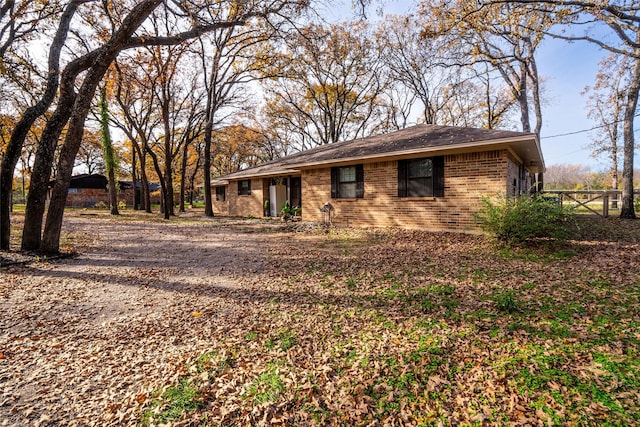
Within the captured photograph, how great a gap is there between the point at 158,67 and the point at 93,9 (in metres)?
4.60

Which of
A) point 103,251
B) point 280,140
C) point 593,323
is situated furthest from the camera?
point 280,140

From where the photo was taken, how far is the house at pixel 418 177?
8.70 metres

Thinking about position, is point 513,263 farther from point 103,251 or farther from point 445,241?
point 103,251

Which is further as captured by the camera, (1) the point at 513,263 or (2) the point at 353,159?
(2) the point at 353,159

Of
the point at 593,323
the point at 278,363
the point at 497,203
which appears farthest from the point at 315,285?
the point at 497,203

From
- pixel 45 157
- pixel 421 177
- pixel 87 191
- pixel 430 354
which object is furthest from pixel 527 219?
pixel 87 191

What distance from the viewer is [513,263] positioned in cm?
581

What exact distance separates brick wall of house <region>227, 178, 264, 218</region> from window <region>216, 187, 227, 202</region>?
185 centimetres

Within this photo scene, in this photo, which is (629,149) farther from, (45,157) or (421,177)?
(45,157)

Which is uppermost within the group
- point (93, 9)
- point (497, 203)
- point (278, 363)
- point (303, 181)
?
point (93, 9)

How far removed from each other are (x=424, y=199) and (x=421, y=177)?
754mm

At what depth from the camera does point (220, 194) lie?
22250 millimetres

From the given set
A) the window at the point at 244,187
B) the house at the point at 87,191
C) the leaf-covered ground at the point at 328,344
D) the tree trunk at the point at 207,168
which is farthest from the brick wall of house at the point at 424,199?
the house at the point at 87,191

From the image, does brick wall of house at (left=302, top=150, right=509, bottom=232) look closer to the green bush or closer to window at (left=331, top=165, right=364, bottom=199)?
window at (left=331, top=165, right=364, bottom=199)
